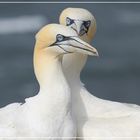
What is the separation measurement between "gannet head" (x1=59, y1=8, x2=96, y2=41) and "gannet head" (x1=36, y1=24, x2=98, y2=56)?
1.74 ft

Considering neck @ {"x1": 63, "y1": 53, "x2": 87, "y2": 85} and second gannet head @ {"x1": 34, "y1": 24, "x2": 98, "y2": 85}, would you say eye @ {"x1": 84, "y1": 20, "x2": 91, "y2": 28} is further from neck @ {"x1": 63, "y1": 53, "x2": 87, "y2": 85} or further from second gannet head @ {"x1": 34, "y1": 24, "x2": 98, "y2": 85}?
second gannet head @ {"x1": 34, "y1": 24, "x2": 98, "y2": 85}

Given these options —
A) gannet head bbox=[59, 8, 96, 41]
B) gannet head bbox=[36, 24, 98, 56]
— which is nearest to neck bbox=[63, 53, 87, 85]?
gannet head bbox=[59, 8, 96, 41]

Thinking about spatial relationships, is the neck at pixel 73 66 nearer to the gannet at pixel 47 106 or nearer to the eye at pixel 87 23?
the eye at pixel 87 23

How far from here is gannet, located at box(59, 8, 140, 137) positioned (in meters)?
5.39

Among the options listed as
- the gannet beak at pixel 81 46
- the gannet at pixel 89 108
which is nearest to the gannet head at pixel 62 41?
the gannet beak at pixel 81 46

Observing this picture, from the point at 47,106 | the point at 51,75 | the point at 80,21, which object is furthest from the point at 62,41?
the point at 80,21

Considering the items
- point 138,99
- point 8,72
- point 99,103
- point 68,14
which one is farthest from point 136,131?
point 8,72

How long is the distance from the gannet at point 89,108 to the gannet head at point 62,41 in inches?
20.5

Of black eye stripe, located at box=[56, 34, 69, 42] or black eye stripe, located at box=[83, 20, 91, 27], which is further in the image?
black eye stripe, located at box=[83, 20, 91, 27]

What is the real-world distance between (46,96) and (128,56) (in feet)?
11.6

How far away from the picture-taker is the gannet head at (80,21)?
562 centimetres

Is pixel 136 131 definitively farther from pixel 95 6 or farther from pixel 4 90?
pixel 95 6

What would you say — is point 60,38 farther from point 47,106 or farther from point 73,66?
point 73,66

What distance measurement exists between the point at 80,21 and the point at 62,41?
571mm
